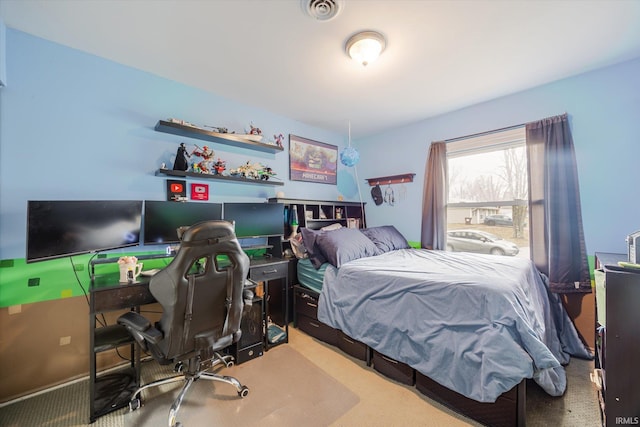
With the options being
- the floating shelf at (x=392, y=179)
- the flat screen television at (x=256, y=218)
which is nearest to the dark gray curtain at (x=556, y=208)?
the floating shelf at (x=392, y=179)

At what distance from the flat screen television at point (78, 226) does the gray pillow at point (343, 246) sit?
1.65 metres

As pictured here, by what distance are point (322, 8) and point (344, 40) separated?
0.36 metres

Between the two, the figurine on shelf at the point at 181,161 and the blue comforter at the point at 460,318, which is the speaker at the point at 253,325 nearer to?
the blue comforter at the point at 460,318

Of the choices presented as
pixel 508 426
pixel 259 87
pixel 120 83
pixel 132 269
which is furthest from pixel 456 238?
pixel 120 83

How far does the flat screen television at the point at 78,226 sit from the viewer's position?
148 centimetres

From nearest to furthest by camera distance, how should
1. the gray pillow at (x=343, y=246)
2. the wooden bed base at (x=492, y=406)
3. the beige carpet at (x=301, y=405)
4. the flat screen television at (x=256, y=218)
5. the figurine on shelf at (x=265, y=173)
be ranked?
the wooden bed base at (x=492, y=406) < the beige carpet at (x=301, y=405) < the gray pillow at (x=343, y=246) < the flat screen television at (x=256, y=218) < the figurine on shelf at (x=265, y=173)

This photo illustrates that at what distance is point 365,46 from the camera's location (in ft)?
6.06

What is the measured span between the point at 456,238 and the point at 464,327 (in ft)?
6.61

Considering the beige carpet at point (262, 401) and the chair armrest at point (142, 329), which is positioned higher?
the chair armrest at point (142, 329)

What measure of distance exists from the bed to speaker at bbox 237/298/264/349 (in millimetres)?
592

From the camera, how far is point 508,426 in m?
1.43

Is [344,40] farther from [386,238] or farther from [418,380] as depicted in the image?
[418,380]

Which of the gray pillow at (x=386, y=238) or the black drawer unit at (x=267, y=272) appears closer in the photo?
the black drawer unit at (x=267, y=272)

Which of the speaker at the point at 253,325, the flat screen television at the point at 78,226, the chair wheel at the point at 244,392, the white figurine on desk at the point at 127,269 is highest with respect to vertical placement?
the flat screen television at the point at 78,226
